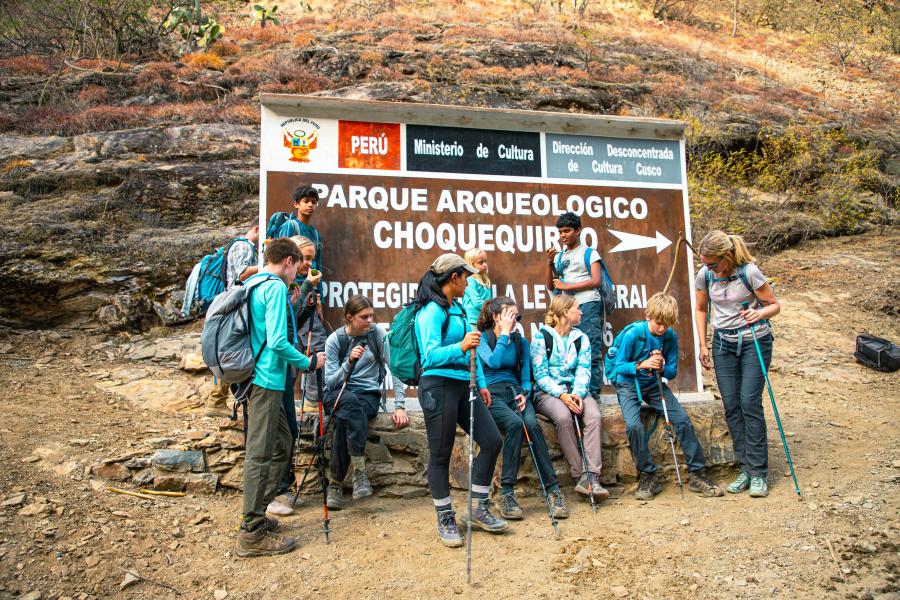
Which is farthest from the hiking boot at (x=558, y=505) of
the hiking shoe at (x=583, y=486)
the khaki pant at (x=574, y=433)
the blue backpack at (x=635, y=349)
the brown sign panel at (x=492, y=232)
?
the brown sign panel at (x=492, y=232)

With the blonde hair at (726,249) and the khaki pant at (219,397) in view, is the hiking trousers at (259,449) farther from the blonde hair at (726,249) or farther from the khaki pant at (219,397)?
the blonde hair at (726,249)

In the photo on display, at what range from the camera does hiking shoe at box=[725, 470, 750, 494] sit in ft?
18.1

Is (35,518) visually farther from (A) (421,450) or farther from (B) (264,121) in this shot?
(B) (264,121)

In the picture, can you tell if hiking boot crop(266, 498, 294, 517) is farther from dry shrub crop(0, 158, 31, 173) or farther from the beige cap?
dry shrub crop(0, 158, 31, 173)

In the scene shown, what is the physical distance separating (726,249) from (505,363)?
221 centimetres

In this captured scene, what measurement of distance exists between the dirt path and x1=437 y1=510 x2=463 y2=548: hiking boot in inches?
2.8

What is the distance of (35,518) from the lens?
4613 mm

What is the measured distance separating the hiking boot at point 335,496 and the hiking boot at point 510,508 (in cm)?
135

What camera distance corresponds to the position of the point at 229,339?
14.3 ft

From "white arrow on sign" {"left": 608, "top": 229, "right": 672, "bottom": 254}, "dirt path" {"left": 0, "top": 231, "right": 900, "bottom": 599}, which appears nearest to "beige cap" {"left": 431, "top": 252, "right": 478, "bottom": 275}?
"dirt path" {"left": 0, "top": 231, "right": 900, "bottom": 599}

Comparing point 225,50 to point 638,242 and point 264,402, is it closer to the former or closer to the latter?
point 638,242

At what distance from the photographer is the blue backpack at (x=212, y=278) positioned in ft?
20.1

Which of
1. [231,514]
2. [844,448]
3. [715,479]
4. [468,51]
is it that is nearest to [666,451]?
[715,479]

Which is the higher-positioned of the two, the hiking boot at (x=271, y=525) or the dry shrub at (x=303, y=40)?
the dry shrub at (x=303, y=40)
